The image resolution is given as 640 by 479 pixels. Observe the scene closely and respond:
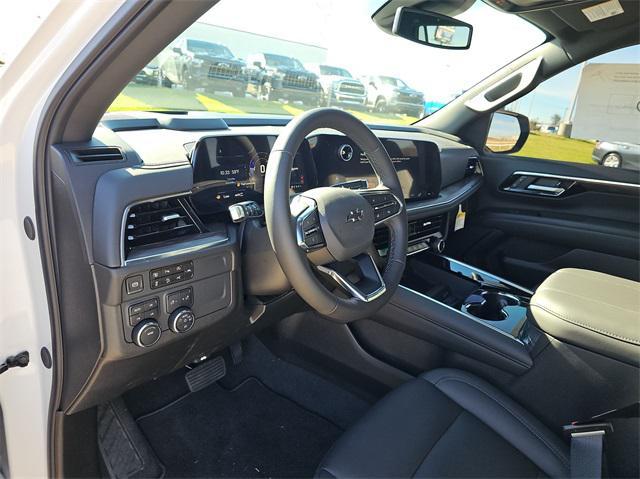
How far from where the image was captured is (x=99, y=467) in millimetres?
1544

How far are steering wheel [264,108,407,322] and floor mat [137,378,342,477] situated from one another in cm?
90

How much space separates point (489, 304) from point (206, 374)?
4.14 feet

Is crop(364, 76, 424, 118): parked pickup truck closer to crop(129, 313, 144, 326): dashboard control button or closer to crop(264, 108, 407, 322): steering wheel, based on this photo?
crop(264, 108, 407, 322): steering wheel

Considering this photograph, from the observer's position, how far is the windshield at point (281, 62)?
203 cm

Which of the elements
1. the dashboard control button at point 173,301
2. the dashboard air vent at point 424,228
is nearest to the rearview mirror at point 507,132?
the dashboard air vent at point 424,228

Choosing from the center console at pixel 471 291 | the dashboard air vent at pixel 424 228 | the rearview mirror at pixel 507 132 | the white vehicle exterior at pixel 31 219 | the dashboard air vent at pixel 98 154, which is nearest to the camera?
the white vehicle exterior at pixel 31 219

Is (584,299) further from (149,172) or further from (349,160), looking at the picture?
(149,172)

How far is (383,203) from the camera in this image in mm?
1412

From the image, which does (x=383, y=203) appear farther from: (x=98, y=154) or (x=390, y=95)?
(x=390, y=95)

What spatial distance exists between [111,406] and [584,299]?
176cm

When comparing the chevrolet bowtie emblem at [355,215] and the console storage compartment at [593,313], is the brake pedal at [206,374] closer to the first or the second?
the chevrolet bowtie emblem at [355,215]

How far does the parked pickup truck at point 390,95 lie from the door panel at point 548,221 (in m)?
0.57

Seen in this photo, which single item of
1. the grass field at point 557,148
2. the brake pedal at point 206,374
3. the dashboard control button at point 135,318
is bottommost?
the brake pedal at point 206,374

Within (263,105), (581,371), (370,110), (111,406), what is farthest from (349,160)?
(111,406)
